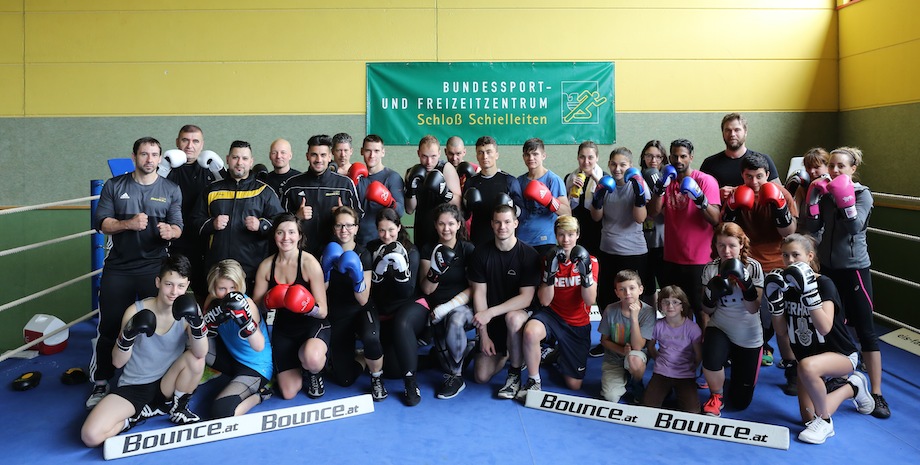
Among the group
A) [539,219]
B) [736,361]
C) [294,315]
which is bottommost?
[736,361]

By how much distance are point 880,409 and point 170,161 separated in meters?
4.32

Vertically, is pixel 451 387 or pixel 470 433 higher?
pixel 451 387

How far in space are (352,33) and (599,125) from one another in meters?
2.47

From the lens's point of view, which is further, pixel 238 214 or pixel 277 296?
pixel 238 214

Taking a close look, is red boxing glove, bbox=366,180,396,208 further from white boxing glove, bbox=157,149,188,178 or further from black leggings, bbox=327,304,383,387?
white boxing glove, bbox=157,149,188,178

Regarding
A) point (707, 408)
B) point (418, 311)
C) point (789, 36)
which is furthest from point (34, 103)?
point (789, 36)

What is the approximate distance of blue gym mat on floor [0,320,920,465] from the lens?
278cm

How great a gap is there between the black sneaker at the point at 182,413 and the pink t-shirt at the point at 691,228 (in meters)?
2.91

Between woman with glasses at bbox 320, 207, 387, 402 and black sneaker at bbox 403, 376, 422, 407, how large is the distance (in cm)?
16

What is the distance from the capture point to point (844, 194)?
3326mm

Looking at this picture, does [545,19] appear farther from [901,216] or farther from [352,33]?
[901,216]

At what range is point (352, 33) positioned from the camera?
5.81m

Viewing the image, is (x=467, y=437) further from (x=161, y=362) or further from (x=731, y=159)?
(x=731, y=159)

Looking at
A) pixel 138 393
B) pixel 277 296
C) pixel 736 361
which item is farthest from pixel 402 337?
pixel 736 361
